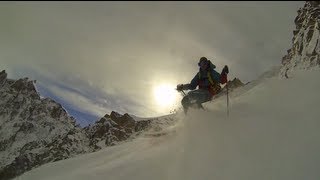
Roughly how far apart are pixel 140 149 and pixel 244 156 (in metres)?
3.74

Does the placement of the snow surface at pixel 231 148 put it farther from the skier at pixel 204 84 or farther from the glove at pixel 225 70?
the glove at pixel 225 70

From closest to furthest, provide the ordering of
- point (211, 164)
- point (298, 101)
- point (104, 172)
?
point (211, 164), point (104, 172), point (298, 101)

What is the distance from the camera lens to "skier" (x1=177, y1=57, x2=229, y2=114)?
15.4 meters

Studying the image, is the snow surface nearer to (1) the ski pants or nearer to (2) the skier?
(1) the ski pants

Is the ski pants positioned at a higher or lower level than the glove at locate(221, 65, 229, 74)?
lower

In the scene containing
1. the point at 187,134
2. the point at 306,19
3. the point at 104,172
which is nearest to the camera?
the point at 104,172

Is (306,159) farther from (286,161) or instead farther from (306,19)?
(306,19)

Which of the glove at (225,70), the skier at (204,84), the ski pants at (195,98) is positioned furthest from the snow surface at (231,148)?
the glove at (225,70)

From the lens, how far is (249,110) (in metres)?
13.9

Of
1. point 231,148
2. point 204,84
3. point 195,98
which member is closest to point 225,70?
point 204,84

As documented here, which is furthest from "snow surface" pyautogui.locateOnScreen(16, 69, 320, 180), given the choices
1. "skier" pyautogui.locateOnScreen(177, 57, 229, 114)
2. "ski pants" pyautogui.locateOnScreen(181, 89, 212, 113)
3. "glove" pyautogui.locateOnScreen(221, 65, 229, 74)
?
"glove" pyautogui.locateOnScreen(221, 65, 229, 74)

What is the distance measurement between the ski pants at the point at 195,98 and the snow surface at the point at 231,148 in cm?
33

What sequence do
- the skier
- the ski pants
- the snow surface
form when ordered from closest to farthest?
the snow surface < the ski pants < the skier

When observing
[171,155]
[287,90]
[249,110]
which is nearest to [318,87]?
[287,90]
